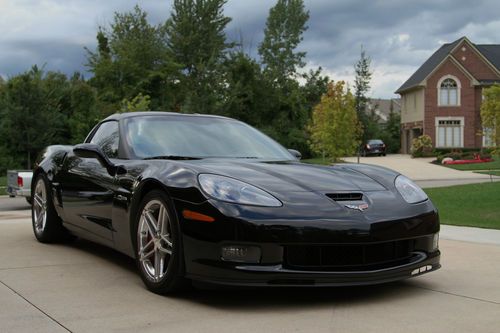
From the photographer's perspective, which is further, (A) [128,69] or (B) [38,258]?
(A) [128,69]

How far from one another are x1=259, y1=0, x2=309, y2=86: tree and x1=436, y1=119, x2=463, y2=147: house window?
2288 centimetres

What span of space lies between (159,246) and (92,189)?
1.45 m

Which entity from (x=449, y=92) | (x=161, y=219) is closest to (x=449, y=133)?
(x=449, y=92)

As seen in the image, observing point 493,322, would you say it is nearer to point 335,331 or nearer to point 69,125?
point 335,331

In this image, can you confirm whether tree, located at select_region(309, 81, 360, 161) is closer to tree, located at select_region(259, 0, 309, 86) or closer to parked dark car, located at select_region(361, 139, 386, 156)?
parked dark car, located at select_region(361, 139, 386, 156)

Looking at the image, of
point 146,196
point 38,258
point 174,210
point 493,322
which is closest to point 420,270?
point 493,322

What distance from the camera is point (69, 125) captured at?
141 feet

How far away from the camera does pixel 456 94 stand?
50781mm

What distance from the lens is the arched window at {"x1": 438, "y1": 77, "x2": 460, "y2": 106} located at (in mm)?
50750

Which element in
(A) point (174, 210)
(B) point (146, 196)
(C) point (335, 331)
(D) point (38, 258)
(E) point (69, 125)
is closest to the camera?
(C) point (335, 331)

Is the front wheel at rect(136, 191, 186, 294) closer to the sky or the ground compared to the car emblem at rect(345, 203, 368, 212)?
closer to the ground

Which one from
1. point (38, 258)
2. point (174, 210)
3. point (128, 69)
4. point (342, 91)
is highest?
point (128, 69)

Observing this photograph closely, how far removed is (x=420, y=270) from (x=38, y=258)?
147 inches

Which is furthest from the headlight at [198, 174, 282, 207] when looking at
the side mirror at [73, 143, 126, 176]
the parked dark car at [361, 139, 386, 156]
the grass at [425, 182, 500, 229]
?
the parked dark car at [361, 139, 386, 156]
